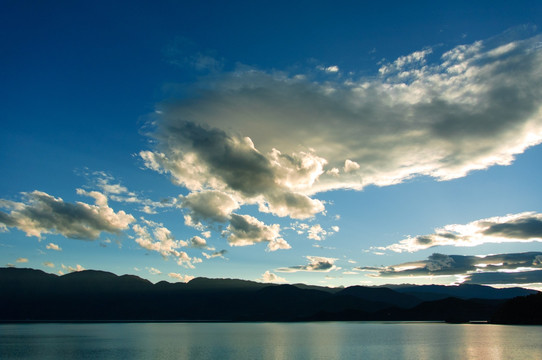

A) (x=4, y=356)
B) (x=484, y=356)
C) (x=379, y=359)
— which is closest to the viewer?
(x=379, y=359)

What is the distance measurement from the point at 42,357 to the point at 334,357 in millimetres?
86507

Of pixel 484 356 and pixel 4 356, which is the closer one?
pixel 484 356

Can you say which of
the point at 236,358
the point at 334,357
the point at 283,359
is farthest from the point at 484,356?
the point at 236,358

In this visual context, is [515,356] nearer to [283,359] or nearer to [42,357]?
[283,359]

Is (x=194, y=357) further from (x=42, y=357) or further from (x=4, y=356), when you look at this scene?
(x=4, y=356)

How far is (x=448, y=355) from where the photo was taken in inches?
4555

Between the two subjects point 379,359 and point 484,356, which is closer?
point 379,359

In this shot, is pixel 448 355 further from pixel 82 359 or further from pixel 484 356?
pixel 82 359

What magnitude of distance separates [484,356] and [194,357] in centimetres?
8287

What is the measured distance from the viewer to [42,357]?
385 ft

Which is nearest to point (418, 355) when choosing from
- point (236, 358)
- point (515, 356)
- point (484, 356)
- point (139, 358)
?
point (484, 356)

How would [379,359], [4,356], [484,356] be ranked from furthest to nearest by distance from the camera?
[4,356] → [484,356] → [379,359]

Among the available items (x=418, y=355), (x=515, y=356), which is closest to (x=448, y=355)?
(x=418, y=355)

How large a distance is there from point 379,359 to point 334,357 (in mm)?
12448
